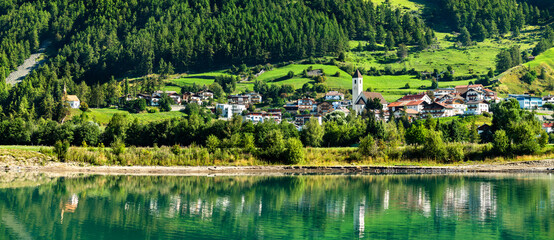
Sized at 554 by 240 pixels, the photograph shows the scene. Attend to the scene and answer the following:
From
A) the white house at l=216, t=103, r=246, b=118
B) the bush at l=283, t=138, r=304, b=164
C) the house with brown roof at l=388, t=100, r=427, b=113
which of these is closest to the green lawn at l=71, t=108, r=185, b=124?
the white house at l=216, t=103, r=246, b=118

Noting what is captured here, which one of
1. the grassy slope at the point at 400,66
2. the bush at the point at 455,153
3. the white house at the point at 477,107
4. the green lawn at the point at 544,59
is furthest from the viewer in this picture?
the green lawn at the point at 544,59

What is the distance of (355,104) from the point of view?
11844 centimetres

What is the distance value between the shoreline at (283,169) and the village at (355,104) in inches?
1562

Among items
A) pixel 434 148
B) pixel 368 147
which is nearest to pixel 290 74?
pixel 368 147

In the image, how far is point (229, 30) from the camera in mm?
170625

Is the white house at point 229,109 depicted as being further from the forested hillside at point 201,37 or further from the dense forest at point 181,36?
the dense forest at point 181,36

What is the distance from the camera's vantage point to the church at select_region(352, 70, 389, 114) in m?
117

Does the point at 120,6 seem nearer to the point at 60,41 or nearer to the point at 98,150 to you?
the point at 60,41

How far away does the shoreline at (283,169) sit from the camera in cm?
5881

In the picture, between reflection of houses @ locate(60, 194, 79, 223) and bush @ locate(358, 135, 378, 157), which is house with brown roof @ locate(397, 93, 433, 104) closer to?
bush @ locate(358, 135, 378, 157)

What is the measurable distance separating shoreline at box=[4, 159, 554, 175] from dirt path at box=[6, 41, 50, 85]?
111077 millimetres

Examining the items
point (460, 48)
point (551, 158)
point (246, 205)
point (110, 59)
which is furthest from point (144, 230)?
point (460, 48)

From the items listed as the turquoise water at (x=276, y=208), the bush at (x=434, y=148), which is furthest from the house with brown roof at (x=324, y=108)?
the turquoise water at (x=276, y=208)

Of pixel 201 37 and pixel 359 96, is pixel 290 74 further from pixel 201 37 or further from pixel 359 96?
pixel 201 37
